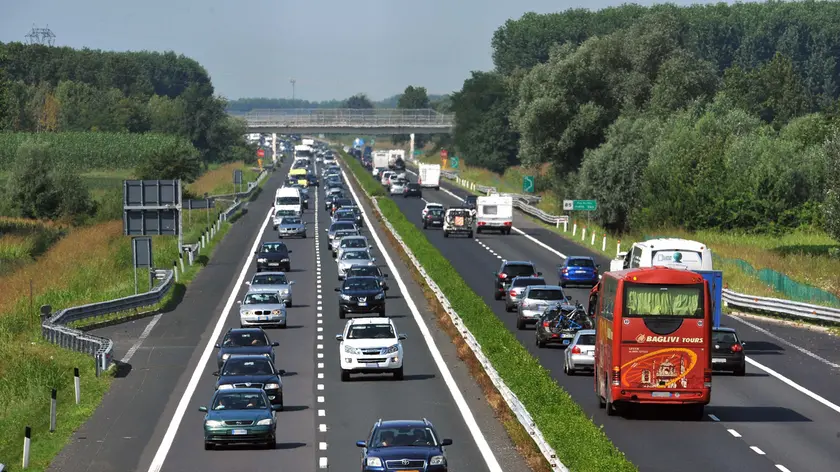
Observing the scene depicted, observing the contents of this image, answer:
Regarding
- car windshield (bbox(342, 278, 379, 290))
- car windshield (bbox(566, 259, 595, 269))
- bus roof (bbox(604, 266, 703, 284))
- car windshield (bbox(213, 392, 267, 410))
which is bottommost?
car windshield (bbox(566, 259, 595, 269))

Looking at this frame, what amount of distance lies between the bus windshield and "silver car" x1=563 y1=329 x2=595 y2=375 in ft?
23.7

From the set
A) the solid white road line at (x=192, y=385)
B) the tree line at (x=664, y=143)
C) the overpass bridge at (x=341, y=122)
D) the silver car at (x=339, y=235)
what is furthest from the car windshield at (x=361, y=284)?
the overpass bridge at (x=341, y=122)

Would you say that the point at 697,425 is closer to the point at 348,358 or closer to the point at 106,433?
the point at 348,358

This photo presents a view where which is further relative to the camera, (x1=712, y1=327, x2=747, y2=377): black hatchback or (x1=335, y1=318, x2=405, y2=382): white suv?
(x1=712, y1=327, x2=747, y2=377): black hatchback

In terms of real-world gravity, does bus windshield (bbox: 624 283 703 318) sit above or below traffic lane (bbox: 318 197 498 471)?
above

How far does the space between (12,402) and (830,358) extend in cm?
2419

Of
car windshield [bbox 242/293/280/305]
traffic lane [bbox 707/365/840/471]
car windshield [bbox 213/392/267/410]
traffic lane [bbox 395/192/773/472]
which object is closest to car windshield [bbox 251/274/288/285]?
car windshield [bbox 242/293/280/305]

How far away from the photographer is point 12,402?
118 feet

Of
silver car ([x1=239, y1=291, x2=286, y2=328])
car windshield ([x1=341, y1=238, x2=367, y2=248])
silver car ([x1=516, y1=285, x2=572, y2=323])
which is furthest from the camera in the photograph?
car windshield ([x1=341, y1=238, x2=367, y2=248])

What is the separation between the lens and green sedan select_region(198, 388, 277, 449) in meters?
27.1

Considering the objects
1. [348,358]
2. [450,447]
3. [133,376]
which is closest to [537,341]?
[348,358]

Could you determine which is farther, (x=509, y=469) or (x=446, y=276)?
(x=446, y=276)

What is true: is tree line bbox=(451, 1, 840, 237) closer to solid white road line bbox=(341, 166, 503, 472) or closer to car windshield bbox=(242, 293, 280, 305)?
solid white road line bbox=(341, 166, 503, 472)

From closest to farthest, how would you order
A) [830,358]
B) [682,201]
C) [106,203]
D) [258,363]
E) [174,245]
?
[258,363]
[830,358]
[174,245]
[682,201]
[106,203]
